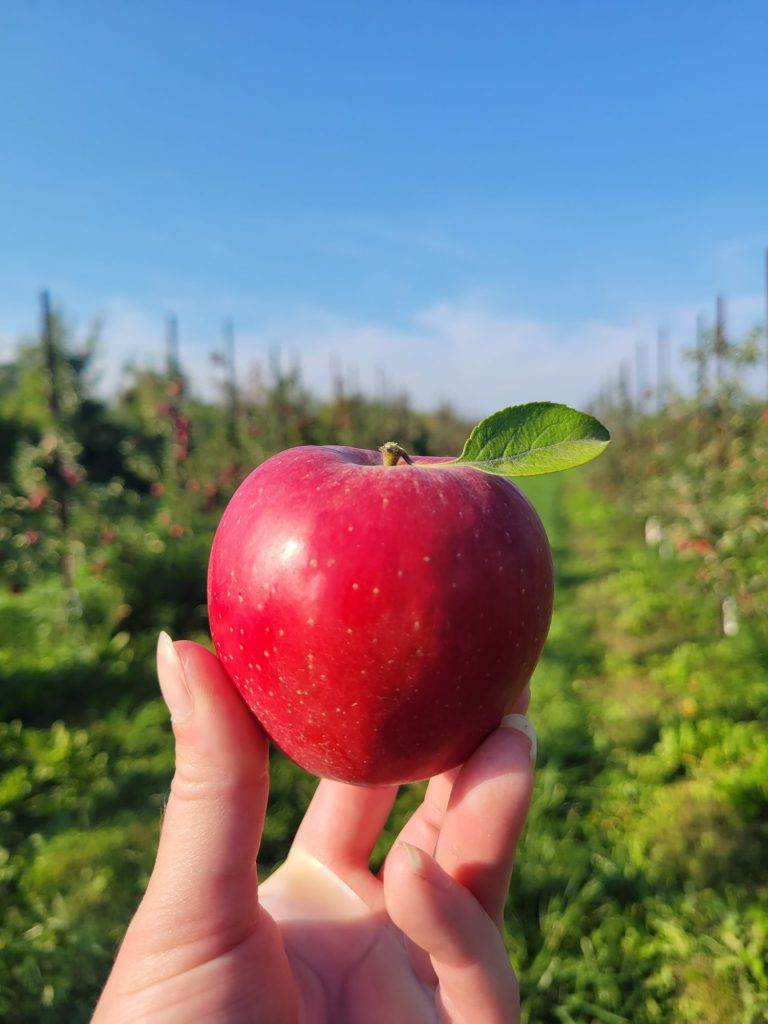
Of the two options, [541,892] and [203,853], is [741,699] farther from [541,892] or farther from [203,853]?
[203,853]

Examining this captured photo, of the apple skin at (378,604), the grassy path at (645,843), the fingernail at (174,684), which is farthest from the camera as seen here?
the grassy path at (645,843)

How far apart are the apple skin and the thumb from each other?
0.08 metres

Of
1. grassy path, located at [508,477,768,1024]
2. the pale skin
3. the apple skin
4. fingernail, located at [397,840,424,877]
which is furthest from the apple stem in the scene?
grassy path, located at [508,477,768,1024]

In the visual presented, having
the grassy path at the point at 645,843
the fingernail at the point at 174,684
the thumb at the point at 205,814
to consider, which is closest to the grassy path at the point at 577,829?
the grassy path at the point at 645,843

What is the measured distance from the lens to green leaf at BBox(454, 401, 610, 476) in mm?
1146

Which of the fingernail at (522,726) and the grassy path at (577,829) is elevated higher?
the fingernail at (522,726)

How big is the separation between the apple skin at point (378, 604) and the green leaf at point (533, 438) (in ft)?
0.13

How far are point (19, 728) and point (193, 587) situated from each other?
2077 millimetres

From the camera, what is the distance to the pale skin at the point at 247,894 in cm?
111

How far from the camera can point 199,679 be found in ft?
3.99

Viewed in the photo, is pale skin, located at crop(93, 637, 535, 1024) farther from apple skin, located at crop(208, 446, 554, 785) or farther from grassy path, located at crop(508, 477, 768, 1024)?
grassy path, located at crop(508, 477, 768, 1024)

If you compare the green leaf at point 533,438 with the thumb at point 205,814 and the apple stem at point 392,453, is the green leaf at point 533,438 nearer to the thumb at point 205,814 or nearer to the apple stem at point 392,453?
the apple stem at point 392,453

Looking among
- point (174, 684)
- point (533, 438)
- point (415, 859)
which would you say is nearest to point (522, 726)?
point (415, 859)

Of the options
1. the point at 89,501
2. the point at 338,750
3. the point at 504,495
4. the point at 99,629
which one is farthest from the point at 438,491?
the point at 89,501
